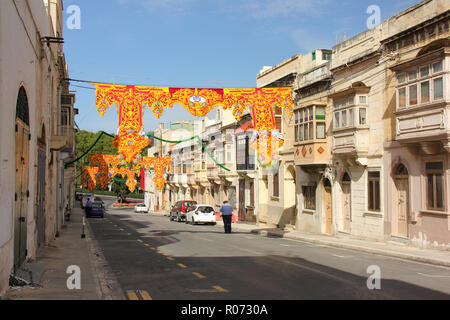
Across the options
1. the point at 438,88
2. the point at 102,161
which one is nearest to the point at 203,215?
the point at 102,161

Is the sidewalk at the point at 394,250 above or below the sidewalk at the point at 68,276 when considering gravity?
below

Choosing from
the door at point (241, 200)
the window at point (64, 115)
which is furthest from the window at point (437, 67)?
the door at point (241, 200)

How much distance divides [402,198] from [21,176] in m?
15.4

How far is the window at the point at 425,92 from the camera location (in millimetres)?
17578

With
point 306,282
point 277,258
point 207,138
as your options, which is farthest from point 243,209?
point 306,282

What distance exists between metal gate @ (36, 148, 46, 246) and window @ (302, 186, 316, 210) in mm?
15656

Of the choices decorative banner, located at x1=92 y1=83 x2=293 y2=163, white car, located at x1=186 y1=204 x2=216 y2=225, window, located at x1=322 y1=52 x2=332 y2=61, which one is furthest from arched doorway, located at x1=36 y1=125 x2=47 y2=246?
white car, located at x1=186 y1=204 x2=216 y2=225

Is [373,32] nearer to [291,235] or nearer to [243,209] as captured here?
[291,235]

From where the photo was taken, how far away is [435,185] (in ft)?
58.2

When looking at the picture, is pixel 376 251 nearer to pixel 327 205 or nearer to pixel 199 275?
pixel 327 205

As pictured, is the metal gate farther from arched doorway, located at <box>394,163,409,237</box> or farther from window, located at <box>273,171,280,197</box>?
window, located at <box>273,171,280,197</box>

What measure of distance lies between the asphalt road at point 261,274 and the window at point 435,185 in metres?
3.22

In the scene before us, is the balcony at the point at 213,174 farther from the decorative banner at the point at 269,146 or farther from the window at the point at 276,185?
the decorative banner at the point at 269,146

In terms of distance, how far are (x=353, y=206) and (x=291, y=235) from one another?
3823 mm
